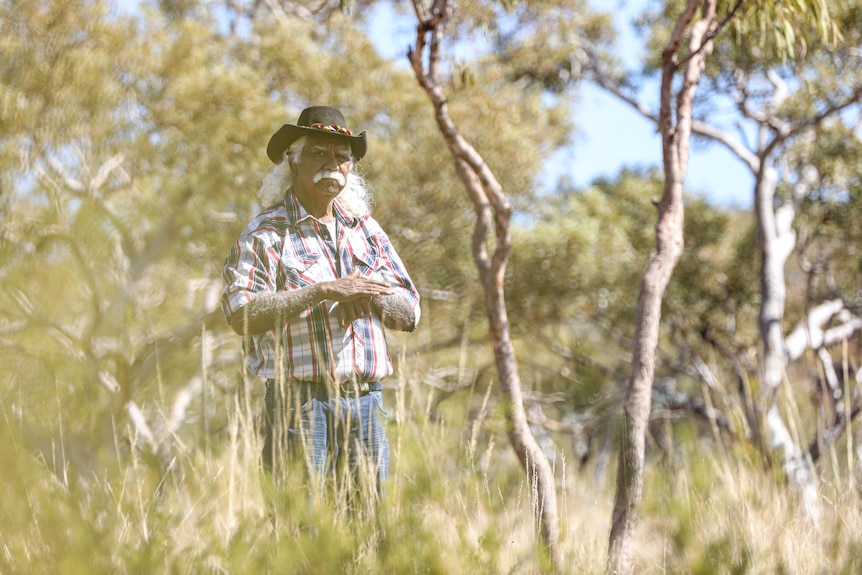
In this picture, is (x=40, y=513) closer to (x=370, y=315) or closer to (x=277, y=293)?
(x=277, y=293)

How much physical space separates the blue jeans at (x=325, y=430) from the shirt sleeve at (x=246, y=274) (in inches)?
8.8

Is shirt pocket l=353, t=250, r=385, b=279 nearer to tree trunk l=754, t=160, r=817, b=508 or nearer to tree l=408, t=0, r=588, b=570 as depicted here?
tree l=408, t=0, r=588, b=570

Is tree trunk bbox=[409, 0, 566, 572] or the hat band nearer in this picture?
the hat band

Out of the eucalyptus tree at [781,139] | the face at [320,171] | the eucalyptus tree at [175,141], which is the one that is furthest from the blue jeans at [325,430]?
the eucalyptus tree at [781,139]

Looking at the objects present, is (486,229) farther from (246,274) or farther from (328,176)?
(246,274)

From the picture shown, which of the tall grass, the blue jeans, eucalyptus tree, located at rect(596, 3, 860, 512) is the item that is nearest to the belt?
the blue jeans

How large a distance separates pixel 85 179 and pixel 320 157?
6.55 m

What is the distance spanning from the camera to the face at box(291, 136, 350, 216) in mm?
2203

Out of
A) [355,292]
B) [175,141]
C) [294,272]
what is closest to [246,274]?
[294,272]

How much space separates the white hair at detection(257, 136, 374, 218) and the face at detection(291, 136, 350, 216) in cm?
3

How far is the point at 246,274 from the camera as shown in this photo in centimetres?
205

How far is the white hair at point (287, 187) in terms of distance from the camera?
2.28 metres

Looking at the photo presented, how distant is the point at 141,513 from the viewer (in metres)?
1.64

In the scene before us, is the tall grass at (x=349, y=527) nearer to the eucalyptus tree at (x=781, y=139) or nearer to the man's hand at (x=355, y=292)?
the man's hand at (x=355, y=292)
